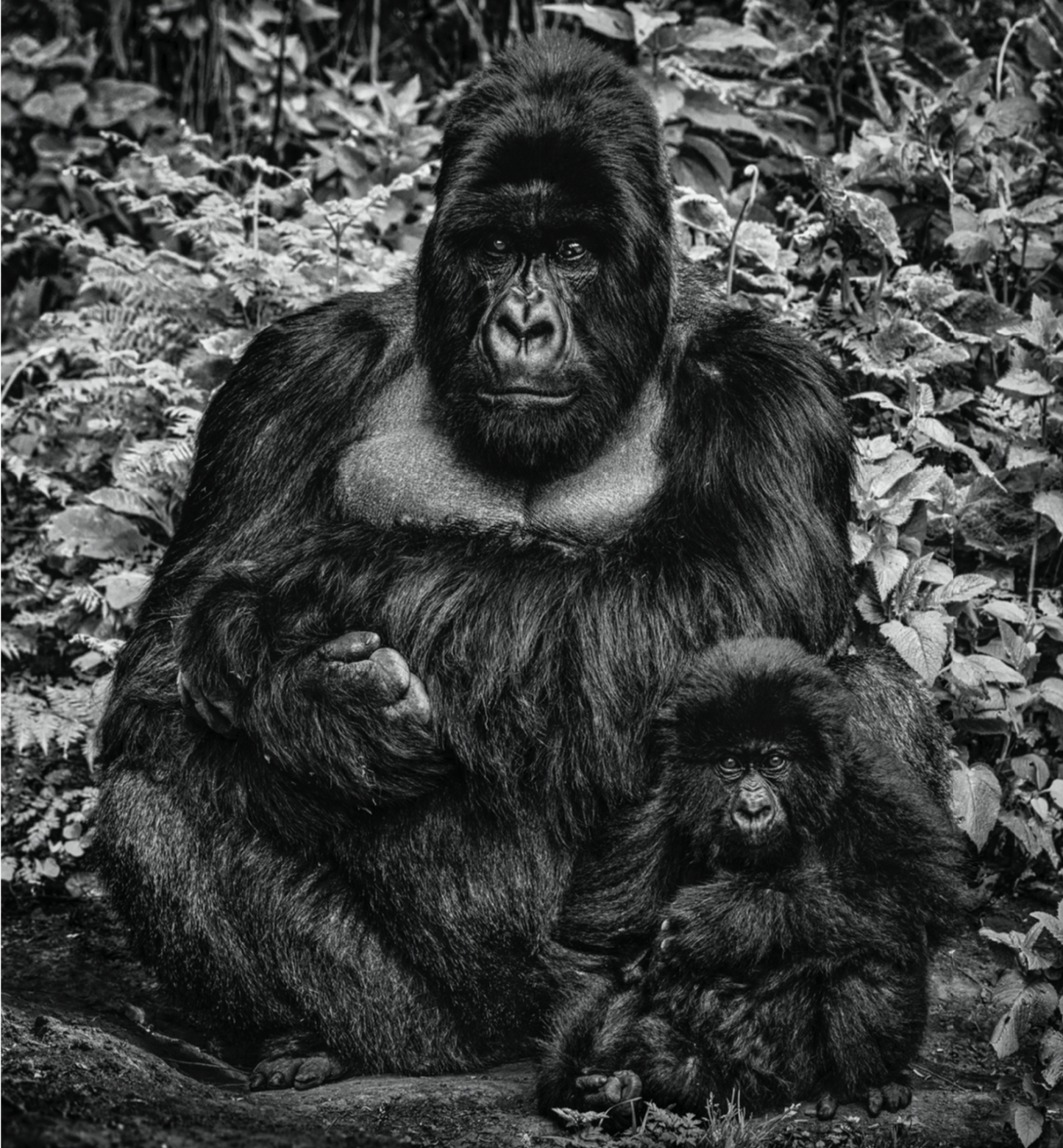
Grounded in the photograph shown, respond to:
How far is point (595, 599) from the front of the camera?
3646 mm

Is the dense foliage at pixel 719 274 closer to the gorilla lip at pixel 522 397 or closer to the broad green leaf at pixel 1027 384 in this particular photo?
the broad green leaf at pixel 1027 384

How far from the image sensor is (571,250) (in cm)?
382

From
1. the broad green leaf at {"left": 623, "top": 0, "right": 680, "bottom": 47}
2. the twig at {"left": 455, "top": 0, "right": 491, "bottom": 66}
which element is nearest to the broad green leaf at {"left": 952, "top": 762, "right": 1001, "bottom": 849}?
the broad green leaf at {"left": 623, "top": 0, "right": 680, "bottom": 47}

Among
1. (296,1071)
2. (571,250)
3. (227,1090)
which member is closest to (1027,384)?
(571,250)

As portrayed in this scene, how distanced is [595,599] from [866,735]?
27.5 inches

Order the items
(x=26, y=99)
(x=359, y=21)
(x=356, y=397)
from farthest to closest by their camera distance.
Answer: (x=359, y=21)
(x=26, y=99)
(x=356, y=397)

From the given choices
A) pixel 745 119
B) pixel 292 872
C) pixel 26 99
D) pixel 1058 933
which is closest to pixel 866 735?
pixel 1058 933

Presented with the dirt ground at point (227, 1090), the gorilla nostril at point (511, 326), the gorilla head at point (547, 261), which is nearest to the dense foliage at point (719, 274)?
the dirt ground at point (227, 1090)

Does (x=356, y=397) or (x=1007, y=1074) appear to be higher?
(x=356, y=397)

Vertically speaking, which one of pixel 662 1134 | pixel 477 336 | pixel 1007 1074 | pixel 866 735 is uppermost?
pixel 477 336

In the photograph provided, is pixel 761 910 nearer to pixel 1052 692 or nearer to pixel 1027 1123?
pixel 1027 1123

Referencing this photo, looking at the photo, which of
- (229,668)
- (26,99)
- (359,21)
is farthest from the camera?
(359,21)

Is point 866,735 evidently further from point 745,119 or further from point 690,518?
point 745,119

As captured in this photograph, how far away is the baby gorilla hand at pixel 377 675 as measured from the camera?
3578 millimetres
